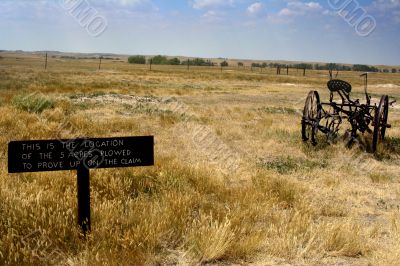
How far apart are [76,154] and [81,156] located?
0.05 metres

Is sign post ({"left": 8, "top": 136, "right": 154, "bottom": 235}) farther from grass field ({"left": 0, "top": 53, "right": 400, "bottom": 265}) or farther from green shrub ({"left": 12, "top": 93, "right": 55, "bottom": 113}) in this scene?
green shrub ({"left": 12, "top": 93, "right": 55, "bottom": 113})

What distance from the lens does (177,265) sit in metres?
3.96

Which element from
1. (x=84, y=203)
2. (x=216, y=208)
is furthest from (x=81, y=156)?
(x=216, y=208)

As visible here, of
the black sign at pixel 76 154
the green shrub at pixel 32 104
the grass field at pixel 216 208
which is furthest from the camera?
the green shrub at pixel 32 104

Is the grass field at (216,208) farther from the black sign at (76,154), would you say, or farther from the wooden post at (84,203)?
the black sign at (76,154)

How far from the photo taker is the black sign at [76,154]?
12.7 feet

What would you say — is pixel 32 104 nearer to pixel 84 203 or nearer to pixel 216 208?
pixel 216 208

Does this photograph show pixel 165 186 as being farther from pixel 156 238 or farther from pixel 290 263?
pixel 290 263

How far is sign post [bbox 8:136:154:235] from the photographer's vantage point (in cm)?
387

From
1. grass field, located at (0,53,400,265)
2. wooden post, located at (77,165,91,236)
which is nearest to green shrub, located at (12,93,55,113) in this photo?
grass field, located at (0,53,400,265)

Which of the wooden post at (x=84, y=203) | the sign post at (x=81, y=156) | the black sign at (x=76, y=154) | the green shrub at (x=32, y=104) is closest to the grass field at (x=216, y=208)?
the wooden post at (x=84, y=203)

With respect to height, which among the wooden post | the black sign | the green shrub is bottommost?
the wooden post

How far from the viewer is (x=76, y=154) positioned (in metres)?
4.00

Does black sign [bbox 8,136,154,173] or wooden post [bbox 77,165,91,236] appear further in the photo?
wooden post [bbox 77,165,91,236]
